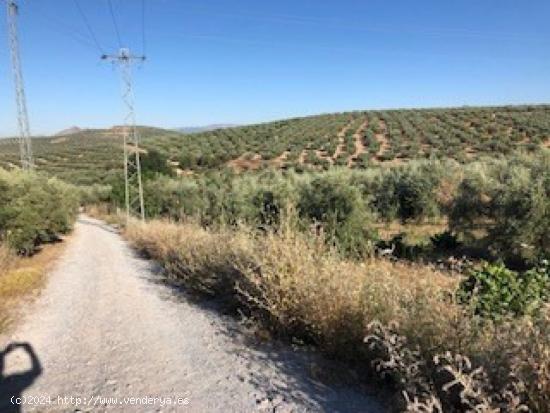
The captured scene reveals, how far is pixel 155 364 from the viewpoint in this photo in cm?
604


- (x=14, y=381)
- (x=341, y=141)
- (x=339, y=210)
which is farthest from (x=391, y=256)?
(x=341, y=141)

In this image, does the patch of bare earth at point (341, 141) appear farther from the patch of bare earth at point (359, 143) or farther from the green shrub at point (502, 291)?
the green shrub at point (502, 291)

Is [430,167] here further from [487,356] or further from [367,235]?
[487,356]

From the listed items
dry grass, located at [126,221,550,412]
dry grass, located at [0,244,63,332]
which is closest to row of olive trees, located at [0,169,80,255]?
dry grass, located at [0,244,63,332]

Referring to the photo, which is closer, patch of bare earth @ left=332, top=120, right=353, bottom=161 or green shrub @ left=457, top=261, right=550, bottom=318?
green shrub @ left=457, top=261, right=550, bottom=318

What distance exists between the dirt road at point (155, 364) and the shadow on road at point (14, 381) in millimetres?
11

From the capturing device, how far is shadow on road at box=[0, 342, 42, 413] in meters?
5.20

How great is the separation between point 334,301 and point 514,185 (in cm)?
1233

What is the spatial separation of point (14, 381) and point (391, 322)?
3.98 meters

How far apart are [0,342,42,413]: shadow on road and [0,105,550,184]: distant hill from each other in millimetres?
38868

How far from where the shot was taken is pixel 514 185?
16406mm

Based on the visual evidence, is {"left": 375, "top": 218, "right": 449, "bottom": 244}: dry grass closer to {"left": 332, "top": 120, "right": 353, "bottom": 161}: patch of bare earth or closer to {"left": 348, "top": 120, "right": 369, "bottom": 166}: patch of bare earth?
{"left": 348, "top": 120, "right": 369, "bottom": 166}: patch of bare earth

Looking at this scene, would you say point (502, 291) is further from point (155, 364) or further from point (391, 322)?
point (155, 364)

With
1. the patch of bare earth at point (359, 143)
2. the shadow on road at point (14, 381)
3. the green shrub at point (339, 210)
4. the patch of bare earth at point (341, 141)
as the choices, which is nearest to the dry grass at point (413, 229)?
the green shrub at point (339, 210)
